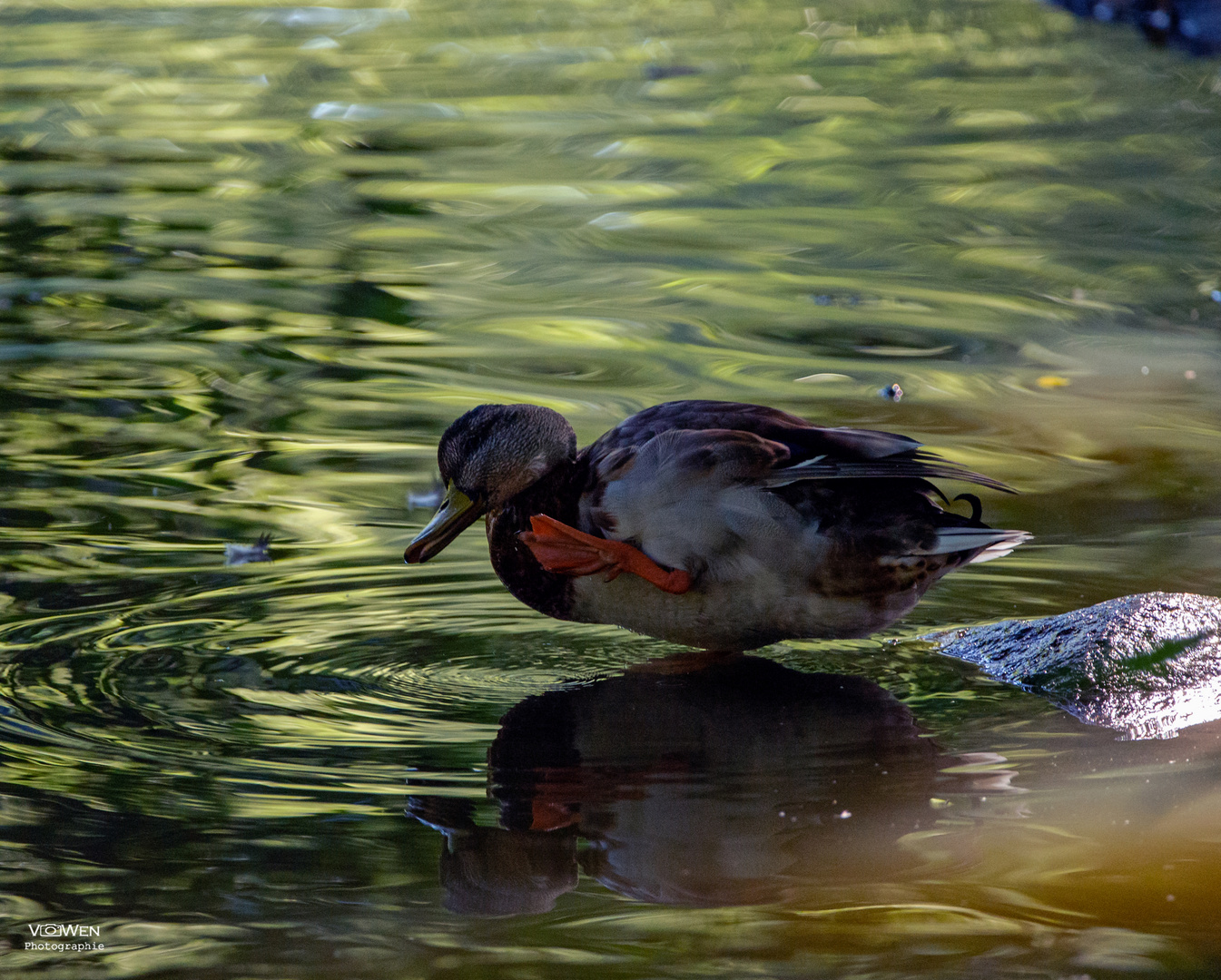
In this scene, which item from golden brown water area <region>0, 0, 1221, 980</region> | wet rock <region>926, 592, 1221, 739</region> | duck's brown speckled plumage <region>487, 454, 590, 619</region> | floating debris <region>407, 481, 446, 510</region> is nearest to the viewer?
golden brown water area <region>0, 0, 1221, 980</region>

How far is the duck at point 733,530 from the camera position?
4473 mm

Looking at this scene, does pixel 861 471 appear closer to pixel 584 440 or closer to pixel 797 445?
pixel 797 445

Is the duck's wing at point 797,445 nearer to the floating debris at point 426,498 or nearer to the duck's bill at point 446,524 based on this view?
the duck's bill at point 446,524

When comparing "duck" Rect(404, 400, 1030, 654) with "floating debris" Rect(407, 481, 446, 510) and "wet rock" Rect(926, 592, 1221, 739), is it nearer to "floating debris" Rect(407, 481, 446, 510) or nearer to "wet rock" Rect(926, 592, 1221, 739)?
"wet rock" Rect(926, 592, 1221, 739)

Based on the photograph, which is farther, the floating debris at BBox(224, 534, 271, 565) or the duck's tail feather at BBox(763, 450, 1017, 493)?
the floating debris at BBox(224, 534, 271, 565)

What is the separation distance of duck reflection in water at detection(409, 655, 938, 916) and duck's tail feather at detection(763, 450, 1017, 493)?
591 mm

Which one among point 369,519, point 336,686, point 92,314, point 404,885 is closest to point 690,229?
point 92,314

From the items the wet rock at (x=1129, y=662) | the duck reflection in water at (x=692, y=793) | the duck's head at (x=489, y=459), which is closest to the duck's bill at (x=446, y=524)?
the duck's head at (x=489, y=459)

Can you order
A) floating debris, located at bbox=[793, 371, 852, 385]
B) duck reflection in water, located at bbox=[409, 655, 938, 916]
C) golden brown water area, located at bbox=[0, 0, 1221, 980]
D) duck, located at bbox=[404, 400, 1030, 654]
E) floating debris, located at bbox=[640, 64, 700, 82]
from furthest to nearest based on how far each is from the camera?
floating debris, located at bbox=[640, 64, 700, 82] → floating debris, located at bbox=[793, 371, 852, 385] → duck, located at bbox=[404, 400, 1030, 654] → duck reflection in water, located at bbox=[409, 655, 938, 916] → golden brown water area, located at bbox=[0, 0, 1221, 980]

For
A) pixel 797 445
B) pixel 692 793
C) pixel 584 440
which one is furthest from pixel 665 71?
pixel 692 793

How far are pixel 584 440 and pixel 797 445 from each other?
2.04 metres

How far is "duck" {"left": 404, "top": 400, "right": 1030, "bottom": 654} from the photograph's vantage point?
4.47 meters

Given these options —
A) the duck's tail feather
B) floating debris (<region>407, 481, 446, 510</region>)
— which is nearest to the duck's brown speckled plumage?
the duck's tail feather

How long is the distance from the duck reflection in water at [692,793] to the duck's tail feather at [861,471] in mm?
591
